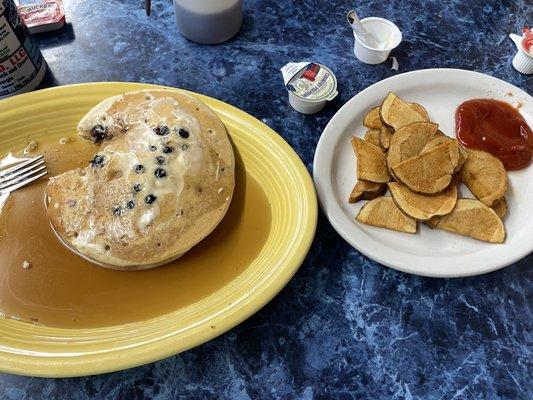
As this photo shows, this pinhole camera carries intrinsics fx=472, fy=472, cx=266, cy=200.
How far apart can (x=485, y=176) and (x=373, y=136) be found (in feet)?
1.00

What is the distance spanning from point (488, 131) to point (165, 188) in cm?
92

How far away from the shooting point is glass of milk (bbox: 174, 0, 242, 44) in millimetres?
1427

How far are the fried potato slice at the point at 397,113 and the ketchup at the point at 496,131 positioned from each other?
0.15 m

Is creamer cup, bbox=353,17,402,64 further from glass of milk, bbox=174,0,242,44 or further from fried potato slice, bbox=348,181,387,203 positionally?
fried potato slice, bbox=348,181,387,203

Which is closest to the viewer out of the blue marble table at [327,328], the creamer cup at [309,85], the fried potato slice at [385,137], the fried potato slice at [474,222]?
the blue marble table at [327,328]

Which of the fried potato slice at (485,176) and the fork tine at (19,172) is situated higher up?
the fork tine at (19,172)

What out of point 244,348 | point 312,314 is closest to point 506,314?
point 312,314

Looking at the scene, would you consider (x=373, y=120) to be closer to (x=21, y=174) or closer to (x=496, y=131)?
(x=496, y=131)

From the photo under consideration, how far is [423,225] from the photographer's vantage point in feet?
3.88

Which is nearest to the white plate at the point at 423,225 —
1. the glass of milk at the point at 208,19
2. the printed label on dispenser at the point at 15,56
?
the glass of milk at the point at 208,19

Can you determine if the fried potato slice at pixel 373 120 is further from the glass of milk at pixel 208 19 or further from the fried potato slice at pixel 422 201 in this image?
the glass of milk at pixel 208 19

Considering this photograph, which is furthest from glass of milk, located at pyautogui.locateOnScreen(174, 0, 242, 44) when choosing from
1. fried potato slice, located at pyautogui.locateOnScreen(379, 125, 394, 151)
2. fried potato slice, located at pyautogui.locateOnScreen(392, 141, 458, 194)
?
fried potato slice, located at pyautogui.locateOnScreen(392, 141, 458, 194)

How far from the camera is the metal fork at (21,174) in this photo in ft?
3.80

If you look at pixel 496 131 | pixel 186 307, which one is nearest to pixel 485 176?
pixel 496 131
